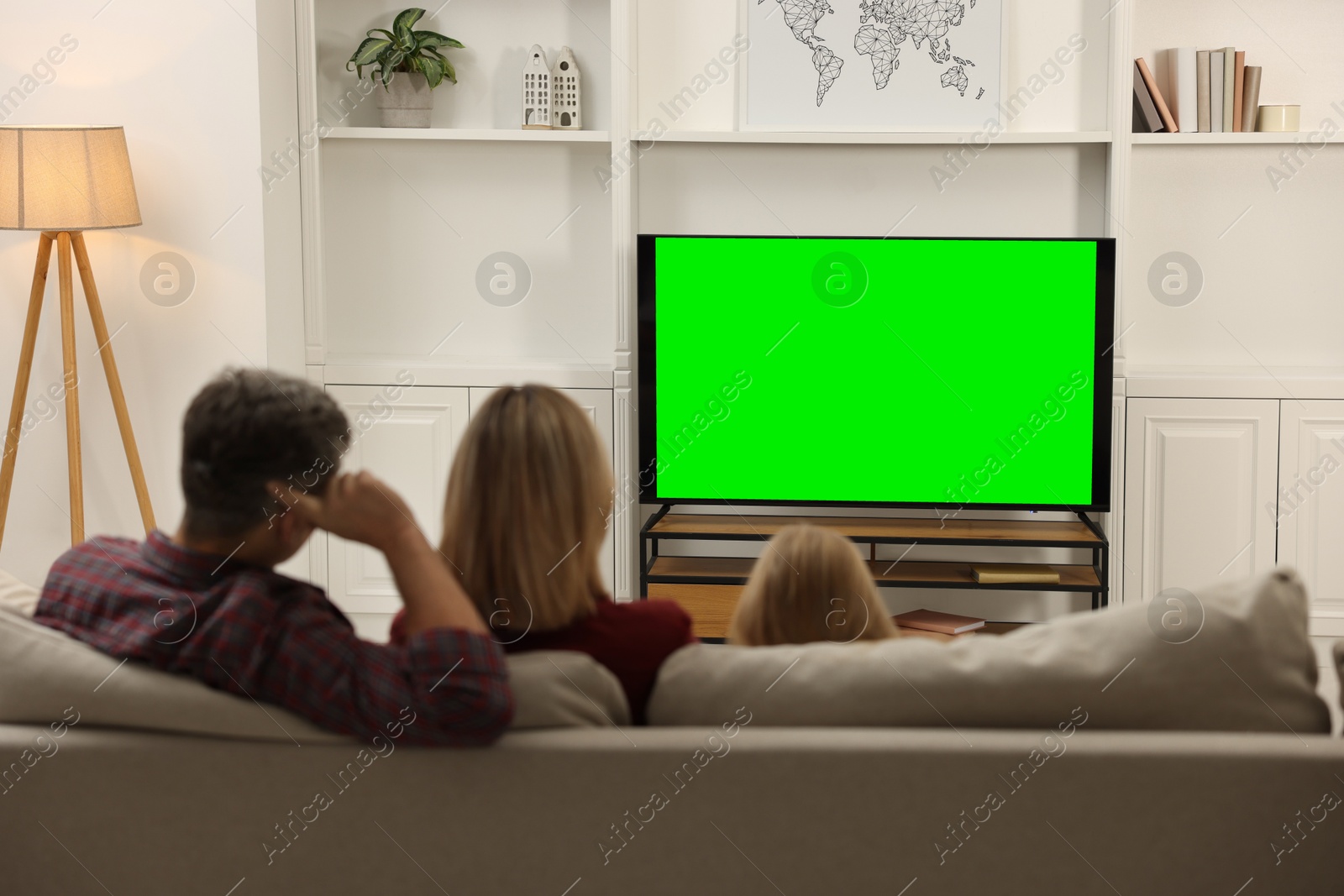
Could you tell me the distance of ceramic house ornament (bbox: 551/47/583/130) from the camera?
3.59 meters

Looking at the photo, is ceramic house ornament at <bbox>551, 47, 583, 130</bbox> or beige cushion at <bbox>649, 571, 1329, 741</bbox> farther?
ceramic house ornament at <bbox>551, 47, 583, 130</bbox>

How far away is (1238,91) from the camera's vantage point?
3.45 metres

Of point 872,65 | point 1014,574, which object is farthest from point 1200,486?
point 872,65

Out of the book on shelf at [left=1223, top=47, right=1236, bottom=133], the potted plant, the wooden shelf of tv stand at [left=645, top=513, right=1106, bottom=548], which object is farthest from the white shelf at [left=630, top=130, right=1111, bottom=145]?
the wooden shelf of tv stand at [left=645, top=513, right=1106, bottom=548]

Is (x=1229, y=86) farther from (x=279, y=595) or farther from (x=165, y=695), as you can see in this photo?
(x=165, y=695)

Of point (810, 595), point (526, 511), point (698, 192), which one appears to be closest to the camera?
point (526, 511)

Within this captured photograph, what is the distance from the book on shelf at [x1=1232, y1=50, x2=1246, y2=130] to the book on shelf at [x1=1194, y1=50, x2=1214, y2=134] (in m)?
0.07

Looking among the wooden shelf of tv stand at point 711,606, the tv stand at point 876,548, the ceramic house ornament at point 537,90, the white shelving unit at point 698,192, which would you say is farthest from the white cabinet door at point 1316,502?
the ceramic house ornament at point 537,90

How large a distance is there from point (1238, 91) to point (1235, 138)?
0.15 metres

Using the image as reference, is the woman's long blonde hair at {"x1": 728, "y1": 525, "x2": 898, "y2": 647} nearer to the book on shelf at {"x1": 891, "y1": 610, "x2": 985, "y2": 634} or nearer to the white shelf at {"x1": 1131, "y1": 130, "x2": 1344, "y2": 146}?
the book on shelf at {"x1": 891, "y1": 610, "x2": 985, "y2": 634}

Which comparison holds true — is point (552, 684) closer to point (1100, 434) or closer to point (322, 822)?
point (322, 822)

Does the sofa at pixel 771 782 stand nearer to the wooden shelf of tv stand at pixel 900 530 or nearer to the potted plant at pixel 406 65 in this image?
the wooden shelf of tv stand at pixel 900 530

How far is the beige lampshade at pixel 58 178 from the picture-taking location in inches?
117

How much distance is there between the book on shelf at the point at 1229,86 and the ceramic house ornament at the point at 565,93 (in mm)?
1956
